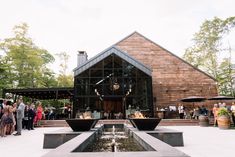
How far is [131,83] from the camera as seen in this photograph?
20.6 metres

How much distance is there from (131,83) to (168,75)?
5305 mm

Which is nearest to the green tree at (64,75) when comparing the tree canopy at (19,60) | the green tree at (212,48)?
the tree canopy at (19,60)

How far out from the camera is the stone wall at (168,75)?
22.8 m

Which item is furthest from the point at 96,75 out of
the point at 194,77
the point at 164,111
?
the point at 194,77

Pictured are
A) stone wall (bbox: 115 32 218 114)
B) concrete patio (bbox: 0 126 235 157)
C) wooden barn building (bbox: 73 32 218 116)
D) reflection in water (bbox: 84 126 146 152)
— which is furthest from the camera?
stone wall (bbox: 115 32 218 114)

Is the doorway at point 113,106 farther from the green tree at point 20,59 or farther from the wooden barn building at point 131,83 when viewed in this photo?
the green tree at point 20,59

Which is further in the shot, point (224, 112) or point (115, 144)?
point (224, 112)

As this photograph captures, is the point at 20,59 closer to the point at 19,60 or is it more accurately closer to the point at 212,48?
the point at 19,60

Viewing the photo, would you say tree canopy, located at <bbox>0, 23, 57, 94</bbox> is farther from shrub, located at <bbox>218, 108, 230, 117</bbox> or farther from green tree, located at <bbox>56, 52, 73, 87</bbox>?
shrub, located at <bbox>218, 108, 230, 117</bbox>

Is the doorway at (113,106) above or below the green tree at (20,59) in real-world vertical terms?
below

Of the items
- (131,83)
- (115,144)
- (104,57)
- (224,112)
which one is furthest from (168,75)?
(115,144)

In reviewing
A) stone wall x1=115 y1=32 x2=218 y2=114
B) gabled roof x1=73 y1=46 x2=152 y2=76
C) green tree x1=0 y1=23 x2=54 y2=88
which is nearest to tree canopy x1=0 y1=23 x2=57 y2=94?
green tree x1=0 y1=23 x2=54 y2=88

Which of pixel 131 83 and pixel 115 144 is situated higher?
pixel 131 83

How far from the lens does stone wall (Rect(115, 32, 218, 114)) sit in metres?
22.8
